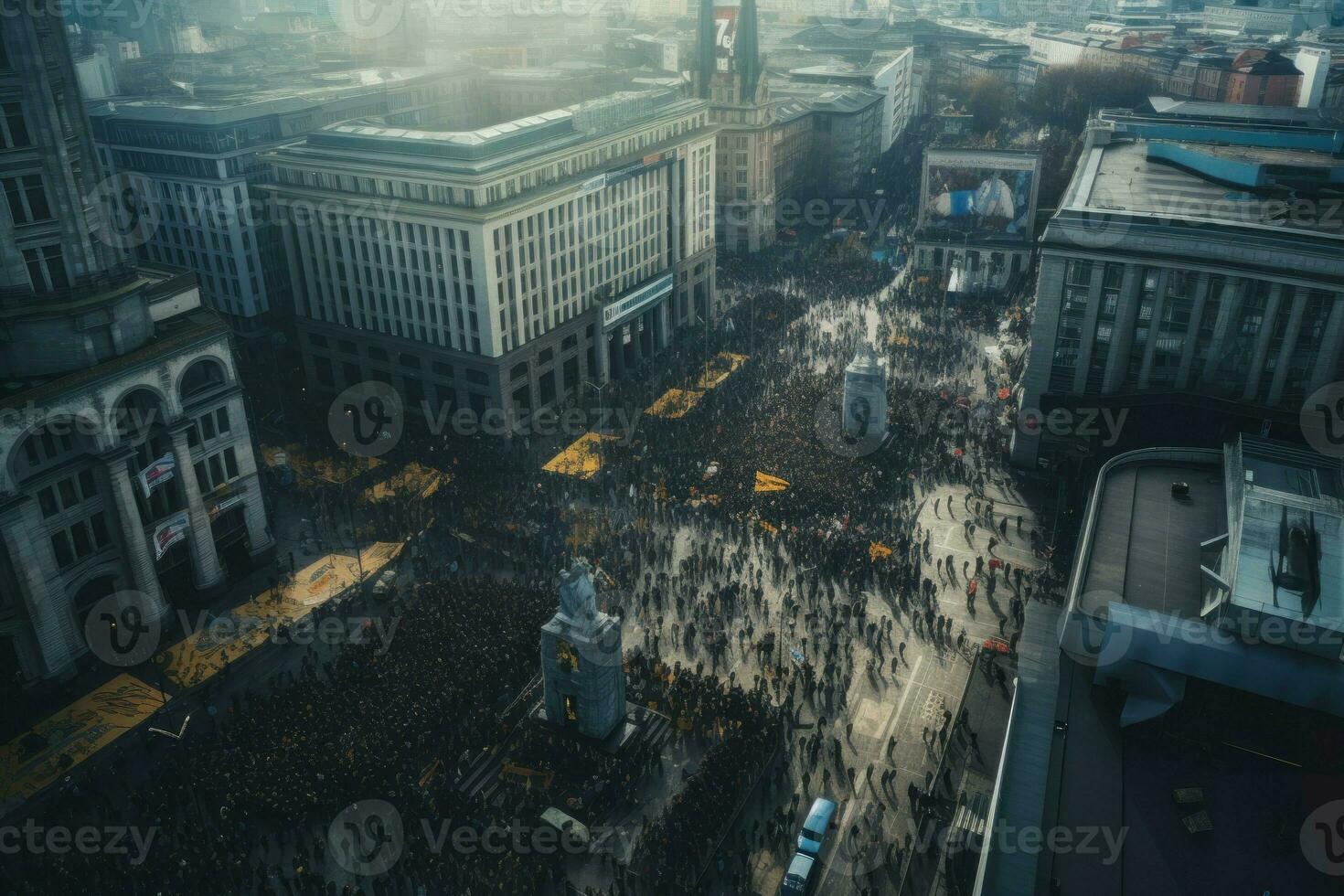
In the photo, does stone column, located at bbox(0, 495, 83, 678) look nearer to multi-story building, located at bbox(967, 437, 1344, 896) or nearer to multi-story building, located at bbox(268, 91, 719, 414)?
multi-story building, located at bbox(268, 91, 719, 414)

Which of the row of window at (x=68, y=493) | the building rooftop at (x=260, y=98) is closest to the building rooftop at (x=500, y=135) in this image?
the building rooftop at (x=260, y=98)

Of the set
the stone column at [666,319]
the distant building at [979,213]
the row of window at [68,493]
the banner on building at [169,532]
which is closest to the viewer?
the row of window at [68,493]

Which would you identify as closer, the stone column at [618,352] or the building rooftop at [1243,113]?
the stone column at [618,352]

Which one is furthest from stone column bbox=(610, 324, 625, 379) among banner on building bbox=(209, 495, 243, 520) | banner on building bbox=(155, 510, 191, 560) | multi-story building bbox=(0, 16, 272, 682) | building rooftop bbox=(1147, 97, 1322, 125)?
building rooftop bbox=(1147, 97, 1322, 125)

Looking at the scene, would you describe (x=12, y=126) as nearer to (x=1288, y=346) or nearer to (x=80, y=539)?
(x=80, y=539)

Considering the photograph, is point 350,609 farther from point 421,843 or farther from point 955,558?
point 955,558

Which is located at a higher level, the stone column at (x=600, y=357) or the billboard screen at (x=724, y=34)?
the billboard screen at (x=724, y=34)

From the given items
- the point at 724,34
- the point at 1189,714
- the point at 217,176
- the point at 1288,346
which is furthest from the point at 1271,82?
the point at 217,176

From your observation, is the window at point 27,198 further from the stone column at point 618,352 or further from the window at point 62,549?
the stone column at point 618,352
